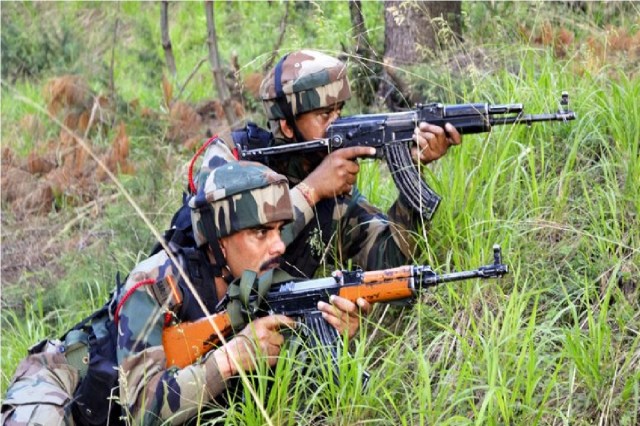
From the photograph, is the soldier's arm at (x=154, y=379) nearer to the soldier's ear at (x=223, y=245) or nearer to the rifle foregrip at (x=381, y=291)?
the soldier's ear at (x=223, y=245)

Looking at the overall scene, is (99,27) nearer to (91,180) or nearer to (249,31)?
(249,31)

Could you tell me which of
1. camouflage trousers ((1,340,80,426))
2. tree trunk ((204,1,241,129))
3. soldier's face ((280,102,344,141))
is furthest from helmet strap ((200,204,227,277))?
tree trunk ((204,1,241,129))

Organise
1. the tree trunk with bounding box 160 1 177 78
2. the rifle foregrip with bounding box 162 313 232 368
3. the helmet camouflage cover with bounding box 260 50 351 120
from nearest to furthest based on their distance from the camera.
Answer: the rifle foregrip with bounding box 162 313 232 368 < the helmet camouflage cover with bounding box 260 50 351 120 < the tree trunk with bounding box 160 1 177 78

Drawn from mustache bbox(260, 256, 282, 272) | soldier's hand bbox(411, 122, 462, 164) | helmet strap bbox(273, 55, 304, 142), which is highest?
helmet strap bbox(273, 55, 304, 142)

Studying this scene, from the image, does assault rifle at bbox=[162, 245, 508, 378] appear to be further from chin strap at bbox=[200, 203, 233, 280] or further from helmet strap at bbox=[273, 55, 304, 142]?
helmet strap at bbox=[273, 55, 304, 142]

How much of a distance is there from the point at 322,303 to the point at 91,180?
15.3 feet

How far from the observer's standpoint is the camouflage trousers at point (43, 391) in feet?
15.5

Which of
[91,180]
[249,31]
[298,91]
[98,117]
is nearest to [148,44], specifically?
[249,31]

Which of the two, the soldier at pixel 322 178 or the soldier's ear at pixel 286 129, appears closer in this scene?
the soldier at pixel 322 178

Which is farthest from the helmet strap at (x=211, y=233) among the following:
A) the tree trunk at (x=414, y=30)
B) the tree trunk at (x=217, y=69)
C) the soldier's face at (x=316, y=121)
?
the tree trunk at (x=217, y=69)

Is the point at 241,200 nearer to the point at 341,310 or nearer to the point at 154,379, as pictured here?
the point at 341,310

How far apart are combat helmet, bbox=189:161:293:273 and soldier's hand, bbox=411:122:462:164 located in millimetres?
707

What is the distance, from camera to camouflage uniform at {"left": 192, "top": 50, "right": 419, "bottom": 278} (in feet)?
17.5

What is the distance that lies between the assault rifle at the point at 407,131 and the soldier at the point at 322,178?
0.16 ft
